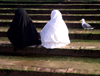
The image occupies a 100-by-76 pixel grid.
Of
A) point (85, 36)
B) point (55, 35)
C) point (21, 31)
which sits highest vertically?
point (21, 31)

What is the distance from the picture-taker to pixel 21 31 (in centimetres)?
430

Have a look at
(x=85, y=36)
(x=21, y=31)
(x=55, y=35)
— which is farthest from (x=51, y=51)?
(x=85, y=36)

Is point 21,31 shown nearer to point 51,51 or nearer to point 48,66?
point 51,51

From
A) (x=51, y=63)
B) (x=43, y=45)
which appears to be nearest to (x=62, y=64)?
(x=51, y=63)

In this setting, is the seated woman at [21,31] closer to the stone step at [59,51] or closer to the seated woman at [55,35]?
the stone step at [59,51]

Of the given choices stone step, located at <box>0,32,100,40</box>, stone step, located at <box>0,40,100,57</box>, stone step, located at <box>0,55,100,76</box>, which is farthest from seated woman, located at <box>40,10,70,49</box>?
stone step, located at <box>0,32,100,40</box>

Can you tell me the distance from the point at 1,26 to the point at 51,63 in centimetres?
371

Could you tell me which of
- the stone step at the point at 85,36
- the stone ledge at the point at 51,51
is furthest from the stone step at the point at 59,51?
the stone step at the point at 85,36

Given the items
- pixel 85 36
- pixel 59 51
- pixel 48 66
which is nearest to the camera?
pixel 48 66

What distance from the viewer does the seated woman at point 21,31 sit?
429 centimetres

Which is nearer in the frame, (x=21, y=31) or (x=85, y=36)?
(x=21, y=31)

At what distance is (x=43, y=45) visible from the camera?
4.41 metres

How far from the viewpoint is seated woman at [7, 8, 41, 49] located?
169 inches

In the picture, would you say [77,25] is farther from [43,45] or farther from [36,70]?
[36,70]
